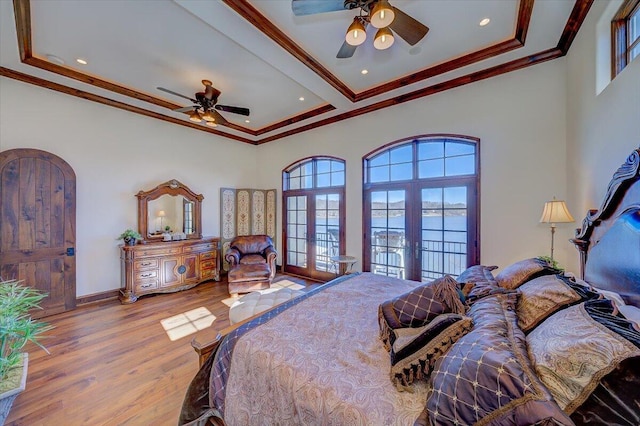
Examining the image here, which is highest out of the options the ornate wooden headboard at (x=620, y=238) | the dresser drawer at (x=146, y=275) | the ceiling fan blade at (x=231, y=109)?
the ceiling fan blade at (x=231, y=109)

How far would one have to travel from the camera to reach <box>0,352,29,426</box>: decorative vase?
1354mm

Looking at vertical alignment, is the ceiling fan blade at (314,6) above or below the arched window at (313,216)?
above

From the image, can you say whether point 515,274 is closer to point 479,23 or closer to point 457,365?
point 457,365

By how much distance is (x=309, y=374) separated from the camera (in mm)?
1208

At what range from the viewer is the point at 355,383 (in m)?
1.14

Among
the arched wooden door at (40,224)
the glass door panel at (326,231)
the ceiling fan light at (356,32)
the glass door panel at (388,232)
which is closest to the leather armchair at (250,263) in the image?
the glass door panel at (326,231)

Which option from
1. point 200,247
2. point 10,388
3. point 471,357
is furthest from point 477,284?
point 200,247

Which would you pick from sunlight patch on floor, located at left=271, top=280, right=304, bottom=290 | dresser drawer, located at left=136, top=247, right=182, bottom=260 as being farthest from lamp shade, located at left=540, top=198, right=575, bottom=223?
dresser drawer, located at left=136, top=247, right=182, bottom=260

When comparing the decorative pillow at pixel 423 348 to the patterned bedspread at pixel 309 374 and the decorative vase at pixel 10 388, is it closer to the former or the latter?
the patterned bedspread at pixel 309 374

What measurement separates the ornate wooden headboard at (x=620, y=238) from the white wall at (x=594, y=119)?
1.08 feet

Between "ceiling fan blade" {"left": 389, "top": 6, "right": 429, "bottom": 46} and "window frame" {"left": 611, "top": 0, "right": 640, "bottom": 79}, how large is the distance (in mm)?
1504

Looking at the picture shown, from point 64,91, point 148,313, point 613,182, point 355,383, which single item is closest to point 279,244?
point 148,313

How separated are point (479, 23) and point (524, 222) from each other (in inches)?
94.9

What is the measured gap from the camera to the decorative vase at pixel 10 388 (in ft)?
4.44
